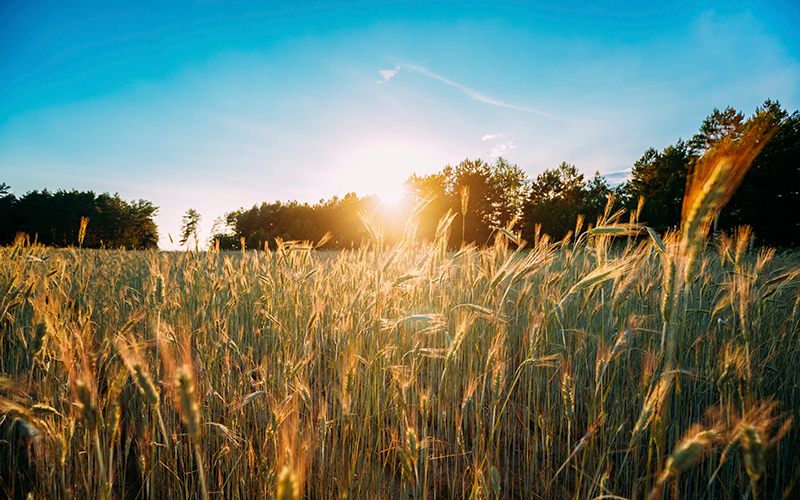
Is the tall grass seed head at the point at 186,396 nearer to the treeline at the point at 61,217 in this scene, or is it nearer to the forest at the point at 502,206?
the forest at the point at 502,206

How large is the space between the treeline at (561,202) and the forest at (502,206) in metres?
0.07

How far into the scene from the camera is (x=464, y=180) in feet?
107

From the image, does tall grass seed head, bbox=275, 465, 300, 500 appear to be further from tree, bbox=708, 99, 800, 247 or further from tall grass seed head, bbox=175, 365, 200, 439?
tree, bbox=708, 99, 800, 247

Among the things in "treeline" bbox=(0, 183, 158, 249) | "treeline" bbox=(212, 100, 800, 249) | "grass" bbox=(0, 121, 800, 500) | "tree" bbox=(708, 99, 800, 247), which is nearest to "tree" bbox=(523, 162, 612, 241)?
"treeline" bbox=(212, 100, 800, 249)

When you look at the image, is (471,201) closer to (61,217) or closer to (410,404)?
(410,404)

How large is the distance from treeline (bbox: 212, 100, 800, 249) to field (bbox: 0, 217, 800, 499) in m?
9.13

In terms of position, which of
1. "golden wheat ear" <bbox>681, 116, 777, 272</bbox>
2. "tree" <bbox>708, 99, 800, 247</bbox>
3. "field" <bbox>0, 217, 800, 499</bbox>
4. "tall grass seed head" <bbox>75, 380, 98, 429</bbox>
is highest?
"tree" <bbox>708, 99, 800, 247</bbox>

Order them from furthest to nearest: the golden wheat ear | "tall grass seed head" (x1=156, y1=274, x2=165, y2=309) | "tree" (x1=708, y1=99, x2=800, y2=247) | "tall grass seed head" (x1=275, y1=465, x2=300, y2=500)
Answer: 1. "tree" (x1=708, y1=99, x2=800, y2=247)
2. "tall grass seed head" (x1=156, y1=274, x2=165, y2=309)
3. the golden wheat ear
4. "tall grass seed head" (x1=275, y1=465, x2=300, y2=500)

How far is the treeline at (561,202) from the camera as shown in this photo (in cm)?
1697

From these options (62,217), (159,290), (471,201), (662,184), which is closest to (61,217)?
(62,217)

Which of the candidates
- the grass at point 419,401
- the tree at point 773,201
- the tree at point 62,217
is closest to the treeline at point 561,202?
the tree at point 773,201

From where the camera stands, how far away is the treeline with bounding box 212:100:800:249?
1697 centimetres

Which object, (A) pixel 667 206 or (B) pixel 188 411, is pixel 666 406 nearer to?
(B) pixel 188 411

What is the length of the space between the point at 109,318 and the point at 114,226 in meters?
53.4
